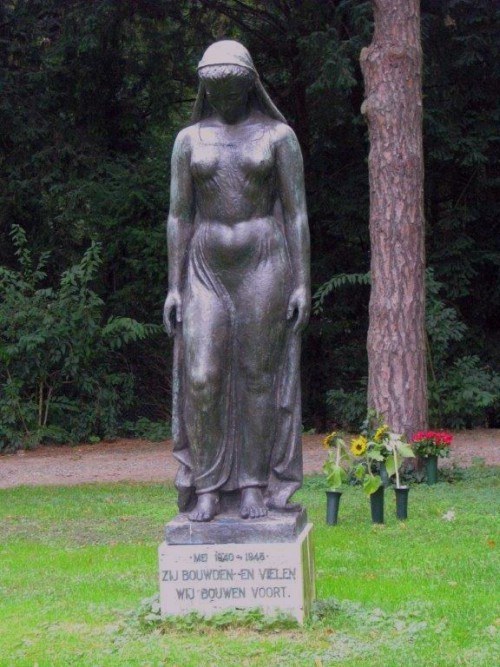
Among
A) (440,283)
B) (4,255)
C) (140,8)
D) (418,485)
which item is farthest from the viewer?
(4,255)

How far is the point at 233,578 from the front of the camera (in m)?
6.25

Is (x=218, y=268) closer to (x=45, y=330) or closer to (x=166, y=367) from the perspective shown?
(x=45, y=330)

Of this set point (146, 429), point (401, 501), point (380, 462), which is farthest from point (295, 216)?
point (146, 429)

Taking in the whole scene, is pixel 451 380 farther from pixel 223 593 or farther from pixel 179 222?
pixel 223 593

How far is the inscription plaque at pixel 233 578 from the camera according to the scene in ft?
20.4

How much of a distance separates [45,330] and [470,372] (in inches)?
266

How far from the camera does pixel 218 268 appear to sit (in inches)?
255

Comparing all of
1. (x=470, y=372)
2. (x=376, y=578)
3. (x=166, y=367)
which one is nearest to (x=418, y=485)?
(x=376, y=578)

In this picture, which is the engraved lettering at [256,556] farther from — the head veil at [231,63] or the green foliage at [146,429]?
the green foliage at [146,429]

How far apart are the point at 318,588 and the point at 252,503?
4.86 feet

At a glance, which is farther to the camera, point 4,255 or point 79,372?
point 4,255

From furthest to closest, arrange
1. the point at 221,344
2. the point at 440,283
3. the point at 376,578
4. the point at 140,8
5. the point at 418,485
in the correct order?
1. the point at 140,8
2. the point at 440,283
3. the point at 418,485
4. the point at 376,578
5. the point at 221,344

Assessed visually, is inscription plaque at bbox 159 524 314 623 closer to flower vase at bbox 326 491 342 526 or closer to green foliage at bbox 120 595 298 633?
green foliage at bbox 120 595 298 633

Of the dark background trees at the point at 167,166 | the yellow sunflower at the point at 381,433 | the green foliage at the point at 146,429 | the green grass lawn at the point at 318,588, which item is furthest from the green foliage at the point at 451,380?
the yellow sunflower at the point at 381,433
